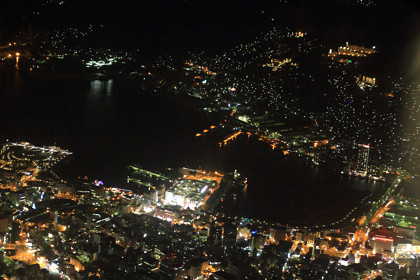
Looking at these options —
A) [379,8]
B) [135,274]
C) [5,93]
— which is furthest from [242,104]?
[135,274]

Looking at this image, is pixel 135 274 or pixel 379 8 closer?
pixel 135 274

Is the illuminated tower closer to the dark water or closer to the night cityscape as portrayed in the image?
the night cityscape

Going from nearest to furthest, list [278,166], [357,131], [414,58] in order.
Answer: [278,166]
[414,58]
[357,131]

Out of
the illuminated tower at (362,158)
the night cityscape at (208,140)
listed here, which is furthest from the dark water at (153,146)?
the illuminated tower at (362,158)

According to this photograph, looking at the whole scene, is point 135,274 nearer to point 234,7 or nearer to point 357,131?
point 357,131

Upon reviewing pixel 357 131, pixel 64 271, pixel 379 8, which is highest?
pixel 379 8
